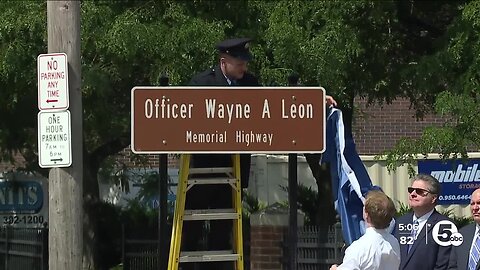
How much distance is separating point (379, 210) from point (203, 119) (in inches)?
69.4

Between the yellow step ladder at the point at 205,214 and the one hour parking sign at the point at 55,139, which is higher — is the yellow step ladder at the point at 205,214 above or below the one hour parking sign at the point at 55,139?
below

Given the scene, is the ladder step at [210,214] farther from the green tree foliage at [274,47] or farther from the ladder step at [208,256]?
the green tree foliage at [274,47]

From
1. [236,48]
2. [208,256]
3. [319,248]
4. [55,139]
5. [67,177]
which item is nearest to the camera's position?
[208,256]

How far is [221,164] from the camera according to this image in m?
7.48

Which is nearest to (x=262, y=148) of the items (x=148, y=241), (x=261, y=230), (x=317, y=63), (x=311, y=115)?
(x=311, y=115)

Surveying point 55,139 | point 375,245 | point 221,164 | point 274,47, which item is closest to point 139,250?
point 274,47

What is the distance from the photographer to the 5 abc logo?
6430 millimetres

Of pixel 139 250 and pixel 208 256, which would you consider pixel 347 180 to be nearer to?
pixel 208 256

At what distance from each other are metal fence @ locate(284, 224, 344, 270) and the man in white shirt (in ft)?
19.0

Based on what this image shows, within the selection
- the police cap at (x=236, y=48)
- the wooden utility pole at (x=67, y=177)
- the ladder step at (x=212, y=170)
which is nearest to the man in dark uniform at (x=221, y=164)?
the police cap at (x=236, y=48)

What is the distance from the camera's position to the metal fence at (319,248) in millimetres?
11547

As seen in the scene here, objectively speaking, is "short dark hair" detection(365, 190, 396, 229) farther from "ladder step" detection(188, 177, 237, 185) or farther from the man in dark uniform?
the man in dark uniform

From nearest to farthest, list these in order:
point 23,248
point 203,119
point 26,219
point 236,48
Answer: point 203,119
point 236,48
point 23,248
point 26,219

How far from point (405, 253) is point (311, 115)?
1.21 m
